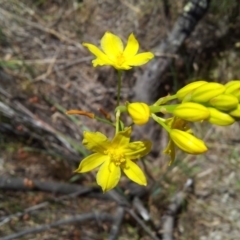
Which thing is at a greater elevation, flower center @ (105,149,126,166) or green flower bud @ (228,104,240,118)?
green flower bud @ (228,104,240,118)

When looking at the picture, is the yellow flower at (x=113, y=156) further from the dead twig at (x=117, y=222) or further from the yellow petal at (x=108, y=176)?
the dead twig at (x=117, y=222)

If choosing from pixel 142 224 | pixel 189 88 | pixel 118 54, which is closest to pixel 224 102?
pixel 189 88

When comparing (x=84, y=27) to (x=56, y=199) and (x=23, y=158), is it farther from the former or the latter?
(x=56, y=199)

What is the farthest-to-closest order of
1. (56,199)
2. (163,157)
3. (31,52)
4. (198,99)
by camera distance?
(31,52)
(163,157)
(56,199)
(198,99)

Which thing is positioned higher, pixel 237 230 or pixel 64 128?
pixel 64 128

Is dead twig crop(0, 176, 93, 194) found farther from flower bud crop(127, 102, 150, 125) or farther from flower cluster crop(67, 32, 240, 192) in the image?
flower bud crop(127, 102, 150, 125)

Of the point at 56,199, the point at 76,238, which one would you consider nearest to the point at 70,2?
the point at 56,199

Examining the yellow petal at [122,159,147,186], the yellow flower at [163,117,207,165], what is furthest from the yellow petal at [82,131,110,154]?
the yellow flower at [163,117,207,165]
